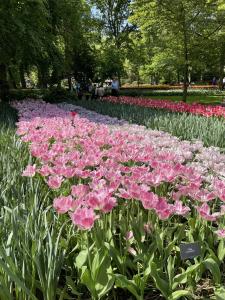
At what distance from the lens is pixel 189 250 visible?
2027 mm

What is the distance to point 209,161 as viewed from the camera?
357 cm

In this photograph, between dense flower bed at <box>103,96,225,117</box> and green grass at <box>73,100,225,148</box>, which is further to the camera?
dense flower bed at <box>103,96,225,117</box>

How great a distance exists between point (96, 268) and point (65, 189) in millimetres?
1078

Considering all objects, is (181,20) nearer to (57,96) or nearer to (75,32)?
(75,32)

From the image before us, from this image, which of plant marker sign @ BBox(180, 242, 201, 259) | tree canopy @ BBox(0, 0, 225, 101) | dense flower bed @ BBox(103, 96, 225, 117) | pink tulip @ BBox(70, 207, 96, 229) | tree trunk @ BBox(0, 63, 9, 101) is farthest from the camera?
tree trunk @ BBox(0, 63, 9, 101)

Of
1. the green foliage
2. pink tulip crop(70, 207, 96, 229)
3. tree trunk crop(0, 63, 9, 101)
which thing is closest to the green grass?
pink tulip crop(70, 207, 96, 229)

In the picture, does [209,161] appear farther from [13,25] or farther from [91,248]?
[13,25]

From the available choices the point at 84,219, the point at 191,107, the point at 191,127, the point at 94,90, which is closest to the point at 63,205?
the point at 84,219

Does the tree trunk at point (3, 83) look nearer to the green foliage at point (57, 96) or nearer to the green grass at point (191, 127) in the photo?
the green foliage at point (57, 96)

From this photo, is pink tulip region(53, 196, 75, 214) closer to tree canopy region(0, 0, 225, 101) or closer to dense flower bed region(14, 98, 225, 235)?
dense flower bed region(14, 98, 225, 235)

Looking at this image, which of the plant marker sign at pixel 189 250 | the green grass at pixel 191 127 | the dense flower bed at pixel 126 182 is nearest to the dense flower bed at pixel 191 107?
the green grass at pixel 191 127

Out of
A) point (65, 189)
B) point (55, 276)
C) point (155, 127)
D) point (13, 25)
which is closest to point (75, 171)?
point (65, 189)

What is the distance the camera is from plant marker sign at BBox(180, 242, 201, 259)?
2.01 meters

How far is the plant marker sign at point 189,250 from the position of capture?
201 cm
